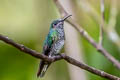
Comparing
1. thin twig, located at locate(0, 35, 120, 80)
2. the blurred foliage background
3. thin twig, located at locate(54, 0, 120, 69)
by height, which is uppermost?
thin twig, located at locate(0, 35, 120, 80)

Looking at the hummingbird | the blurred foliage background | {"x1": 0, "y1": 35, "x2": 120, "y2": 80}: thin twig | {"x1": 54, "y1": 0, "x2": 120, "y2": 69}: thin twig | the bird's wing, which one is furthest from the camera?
the blurred foliage background

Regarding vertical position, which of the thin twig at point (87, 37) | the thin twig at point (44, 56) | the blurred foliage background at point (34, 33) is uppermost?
the thin twig at point (44, 56)

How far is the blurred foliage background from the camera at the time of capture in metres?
4.10

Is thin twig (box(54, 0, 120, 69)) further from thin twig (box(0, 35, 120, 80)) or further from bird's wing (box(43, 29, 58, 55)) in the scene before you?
thin twig (box(0, 35, 120, 80))

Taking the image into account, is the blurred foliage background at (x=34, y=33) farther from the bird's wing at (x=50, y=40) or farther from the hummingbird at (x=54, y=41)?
the bird's wing at (x=50, y=40)

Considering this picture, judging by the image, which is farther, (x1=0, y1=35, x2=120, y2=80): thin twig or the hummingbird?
the hummingbird

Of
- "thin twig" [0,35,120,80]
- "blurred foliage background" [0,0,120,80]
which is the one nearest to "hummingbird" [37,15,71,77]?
"thin twig" [0,35,120,80]

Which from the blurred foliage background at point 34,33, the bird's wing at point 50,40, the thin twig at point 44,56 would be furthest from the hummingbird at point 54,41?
the blurred foliage background at point 34,33

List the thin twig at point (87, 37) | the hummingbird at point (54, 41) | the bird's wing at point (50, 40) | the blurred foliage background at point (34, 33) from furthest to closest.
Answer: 1. the blurred foliage background at point (34, 33)
2. the thin twig at point (87, 37)
3. the bird's wing at point (50, 40)
4. the hummingbird at point (54, 41)

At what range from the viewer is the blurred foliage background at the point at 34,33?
13.5ft

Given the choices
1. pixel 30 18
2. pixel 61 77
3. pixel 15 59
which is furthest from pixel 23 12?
pixel 61 77

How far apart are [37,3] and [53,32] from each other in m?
1.53

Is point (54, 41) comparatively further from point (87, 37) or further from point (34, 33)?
point (34, 33)

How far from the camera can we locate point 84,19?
15.1 feet
